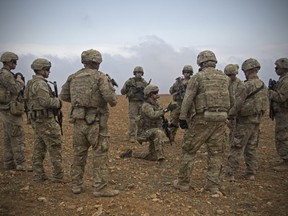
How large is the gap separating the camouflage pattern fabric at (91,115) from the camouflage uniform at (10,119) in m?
1.93

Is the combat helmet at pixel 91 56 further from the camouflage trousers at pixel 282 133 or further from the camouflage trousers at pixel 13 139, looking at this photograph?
the camouflage trousers at pixel 282 133

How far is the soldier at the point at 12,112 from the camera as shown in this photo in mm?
7535

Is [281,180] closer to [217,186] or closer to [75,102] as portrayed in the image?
[217,186]

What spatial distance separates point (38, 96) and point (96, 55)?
1483 mm

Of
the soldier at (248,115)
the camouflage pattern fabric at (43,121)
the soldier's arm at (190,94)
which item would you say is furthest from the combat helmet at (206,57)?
the camouflage pattern fabric at (43,121)

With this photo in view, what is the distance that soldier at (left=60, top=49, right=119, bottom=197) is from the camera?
5.86 metres

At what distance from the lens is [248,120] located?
722 cm

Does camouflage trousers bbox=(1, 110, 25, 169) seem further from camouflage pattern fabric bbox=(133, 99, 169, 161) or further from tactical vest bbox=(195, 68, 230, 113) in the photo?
tactical vest bbox=(195, 68, 230, 113)

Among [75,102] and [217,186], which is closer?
[75,102]

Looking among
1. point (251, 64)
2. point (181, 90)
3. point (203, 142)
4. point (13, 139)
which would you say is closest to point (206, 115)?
point (203, 142)

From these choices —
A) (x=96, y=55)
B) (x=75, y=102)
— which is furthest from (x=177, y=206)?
(x=96, y=55)

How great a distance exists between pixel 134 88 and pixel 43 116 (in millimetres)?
5226

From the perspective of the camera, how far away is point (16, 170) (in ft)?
25.7

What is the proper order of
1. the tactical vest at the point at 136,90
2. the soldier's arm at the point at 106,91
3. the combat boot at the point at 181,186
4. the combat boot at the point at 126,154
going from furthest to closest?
the tactical vest at the point at 136,90 → the combat boot at the point at 126,154 → the combat boot at the point at 181,186 → the soldier's arm at the point at 106,91
